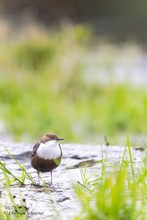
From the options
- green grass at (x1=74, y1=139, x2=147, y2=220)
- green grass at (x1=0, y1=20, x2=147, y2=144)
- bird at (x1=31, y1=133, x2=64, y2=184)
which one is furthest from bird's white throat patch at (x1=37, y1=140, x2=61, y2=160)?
green grass at (x1=0, y1=20, x2=147, y2=144)

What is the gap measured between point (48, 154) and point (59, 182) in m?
0.32

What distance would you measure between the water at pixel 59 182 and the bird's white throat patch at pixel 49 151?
0.58 feet

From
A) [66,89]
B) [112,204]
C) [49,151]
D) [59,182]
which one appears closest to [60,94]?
[66,89]

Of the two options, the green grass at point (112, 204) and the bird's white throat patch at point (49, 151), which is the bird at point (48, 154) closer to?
the bird's white throat patch at point (49, 151)

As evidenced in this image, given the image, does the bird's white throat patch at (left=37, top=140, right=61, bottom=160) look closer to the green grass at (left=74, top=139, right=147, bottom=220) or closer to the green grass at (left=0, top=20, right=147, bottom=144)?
the green grass at (left=74, top=139, right=147, bottom=220)

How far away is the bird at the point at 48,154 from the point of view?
475 centimetres

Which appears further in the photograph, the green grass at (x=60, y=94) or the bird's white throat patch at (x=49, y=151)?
the green grass at (x=60, y=94)

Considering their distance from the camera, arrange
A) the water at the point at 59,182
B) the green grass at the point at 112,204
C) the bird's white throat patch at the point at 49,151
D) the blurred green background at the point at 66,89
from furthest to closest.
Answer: the blurred green background at the point at 66,89, the bird's white throat patch at the point at 49,151, the water at the point at 59,182, the green grass at the point at 112,204

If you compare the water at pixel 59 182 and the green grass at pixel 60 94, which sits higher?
the green grass at pixel 60 94

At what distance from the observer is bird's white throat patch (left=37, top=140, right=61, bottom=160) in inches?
187

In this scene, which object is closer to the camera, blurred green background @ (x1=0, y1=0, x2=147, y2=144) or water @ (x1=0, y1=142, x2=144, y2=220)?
water @ (x1=0, y1=142, x2=144, y2=220)

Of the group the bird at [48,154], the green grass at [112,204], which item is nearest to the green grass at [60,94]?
the bird at [48,154]

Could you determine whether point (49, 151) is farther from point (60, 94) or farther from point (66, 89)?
point (66, 89)

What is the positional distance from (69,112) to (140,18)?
2203 centimetres
